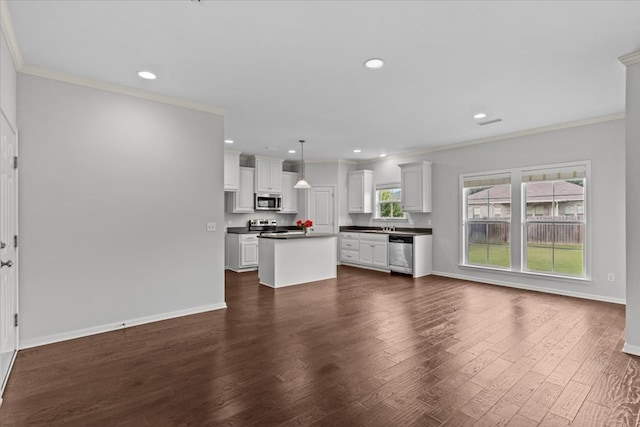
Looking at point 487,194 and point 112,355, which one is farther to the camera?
point 487,194

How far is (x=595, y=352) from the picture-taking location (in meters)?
3.07

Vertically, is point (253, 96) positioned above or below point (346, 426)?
above

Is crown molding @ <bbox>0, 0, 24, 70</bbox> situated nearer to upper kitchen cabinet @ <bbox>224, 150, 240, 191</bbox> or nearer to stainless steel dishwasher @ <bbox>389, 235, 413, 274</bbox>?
upper kitchen cabinet @ <bbox>224, 150, 240, 191</bbox>

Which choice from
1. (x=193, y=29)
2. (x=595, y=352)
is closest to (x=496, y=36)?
(x=193, y=29)

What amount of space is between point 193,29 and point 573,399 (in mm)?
3969

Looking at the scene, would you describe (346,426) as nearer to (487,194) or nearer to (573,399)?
(573,399)

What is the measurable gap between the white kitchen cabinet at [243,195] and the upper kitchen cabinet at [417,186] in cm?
364

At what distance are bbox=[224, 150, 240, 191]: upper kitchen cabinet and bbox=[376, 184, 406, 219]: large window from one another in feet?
11.6

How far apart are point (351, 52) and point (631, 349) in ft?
12.5

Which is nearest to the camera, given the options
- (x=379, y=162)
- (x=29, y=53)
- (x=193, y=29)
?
(x=193, y=29)

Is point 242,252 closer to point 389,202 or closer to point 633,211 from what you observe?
point 389,202

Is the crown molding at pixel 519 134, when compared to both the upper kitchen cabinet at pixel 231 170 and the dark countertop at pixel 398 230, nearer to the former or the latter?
the dark countertop at pixel 398 230

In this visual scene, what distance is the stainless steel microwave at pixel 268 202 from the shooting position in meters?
8.02

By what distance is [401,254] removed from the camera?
701 cm
